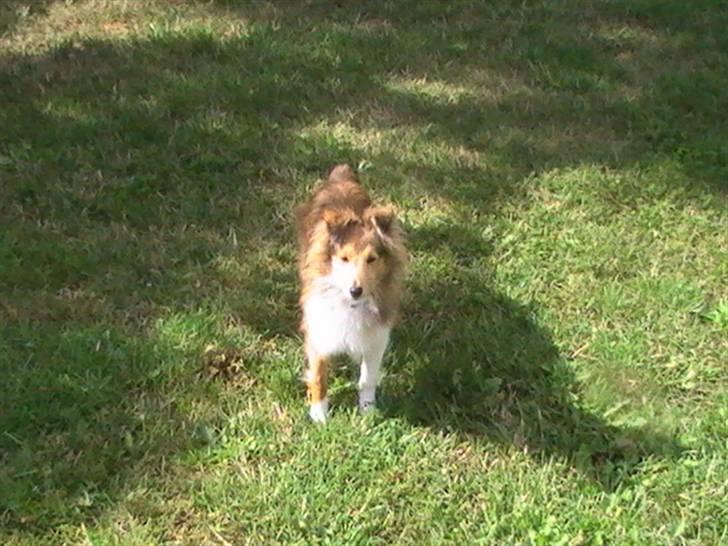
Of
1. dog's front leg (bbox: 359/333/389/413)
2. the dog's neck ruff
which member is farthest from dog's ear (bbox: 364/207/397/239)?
dog's front leg (bbox: 359/333/389/413)

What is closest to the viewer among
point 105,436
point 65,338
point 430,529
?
point 430,529

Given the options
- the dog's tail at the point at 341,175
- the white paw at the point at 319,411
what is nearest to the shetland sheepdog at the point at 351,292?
the white paw at the point at 319,411

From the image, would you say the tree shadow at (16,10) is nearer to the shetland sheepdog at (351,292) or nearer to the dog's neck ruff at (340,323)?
the shetland sheepdog at (351,292)

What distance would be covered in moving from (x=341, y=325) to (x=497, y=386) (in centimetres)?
90

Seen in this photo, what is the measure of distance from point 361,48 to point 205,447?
15.9 ft

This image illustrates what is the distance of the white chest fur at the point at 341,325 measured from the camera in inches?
162

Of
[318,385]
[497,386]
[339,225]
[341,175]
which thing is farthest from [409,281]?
[339,225]

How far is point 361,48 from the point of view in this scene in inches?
325

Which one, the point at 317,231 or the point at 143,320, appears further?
the point at 143,320

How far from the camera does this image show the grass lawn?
13.1ft

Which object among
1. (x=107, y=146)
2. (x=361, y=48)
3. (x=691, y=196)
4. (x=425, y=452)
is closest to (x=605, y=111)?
(x=691, y=196)

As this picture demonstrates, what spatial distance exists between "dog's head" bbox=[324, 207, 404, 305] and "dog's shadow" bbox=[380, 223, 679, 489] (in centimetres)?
68

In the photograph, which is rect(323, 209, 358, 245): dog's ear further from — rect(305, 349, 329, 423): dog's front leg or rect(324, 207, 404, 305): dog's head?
rect(305, 349, 329, 423): dog's front leg

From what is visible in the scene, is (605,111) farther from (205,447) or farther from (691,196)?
(205,447)
